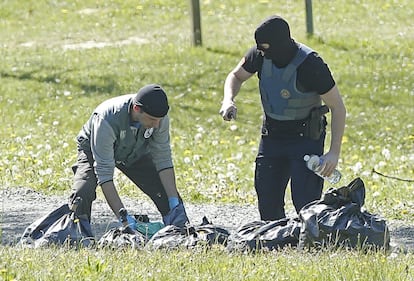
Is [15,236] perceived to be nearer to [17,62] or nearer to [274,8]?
[17,62]

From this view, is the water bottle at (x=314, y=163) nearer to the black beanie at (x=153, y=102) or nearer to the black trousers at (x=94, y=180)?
the black beanie at (x=153, y=102)

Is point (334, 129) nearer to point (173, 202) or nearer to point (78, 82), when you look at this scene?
point (173, 202)

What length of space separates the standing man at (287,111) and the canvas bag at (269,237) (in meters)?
0.40

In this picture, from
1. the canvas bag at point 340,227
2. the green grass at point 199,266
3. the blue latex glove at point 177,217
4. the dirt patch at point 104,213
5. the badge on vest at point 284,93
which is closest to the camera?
the green grass at point 199,266

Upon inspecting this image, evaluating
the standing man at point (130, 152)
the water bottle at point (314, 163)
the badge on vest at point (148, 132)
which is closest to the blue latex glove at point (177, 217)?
the standing man at point (130, 152)

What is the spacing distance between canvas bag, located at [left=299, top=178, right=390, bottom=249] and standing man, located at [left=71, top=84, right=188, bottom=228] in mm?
1006

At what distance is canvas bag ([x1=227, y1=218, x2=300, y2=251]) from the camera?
6.84 m

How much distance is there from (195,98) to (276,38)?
8.92 metres

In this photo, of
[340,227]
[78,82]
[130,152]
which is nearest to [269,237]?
[340,227]

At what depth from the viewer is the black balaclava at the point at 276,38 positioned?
6824 mm

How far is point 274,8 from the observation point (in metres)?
21.3

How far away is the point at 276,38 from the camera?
6.82 m

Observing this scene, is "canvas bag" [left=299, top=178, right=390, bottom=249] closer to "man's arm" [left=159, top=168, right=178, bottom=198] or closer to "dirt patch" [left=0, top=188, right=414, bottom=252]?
"dirt patch" [left=0, top=188, right=414, bottom=252]

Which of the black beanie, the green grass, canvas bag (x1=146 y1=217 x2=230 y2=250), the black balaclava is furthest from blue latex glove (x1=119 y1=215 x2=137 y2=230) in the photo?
the black balaclava
